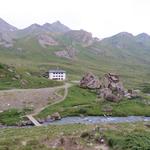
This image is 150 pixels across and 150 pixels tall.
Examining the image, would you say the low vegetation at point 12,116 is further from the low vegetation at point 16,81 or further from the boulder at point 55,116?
the low vegetation at point 16,81

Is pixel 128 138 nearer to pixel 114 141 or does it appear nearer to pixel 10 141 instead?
pixel 114 141

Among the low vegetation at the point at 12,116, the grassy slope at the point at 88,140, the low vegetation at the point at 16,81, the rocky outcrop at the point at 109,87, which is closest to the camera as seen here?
the grassy slope at the point at 88,140

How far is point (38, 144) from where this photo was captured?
56938 millimetres

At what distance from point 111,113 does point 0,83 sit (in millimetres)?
54785

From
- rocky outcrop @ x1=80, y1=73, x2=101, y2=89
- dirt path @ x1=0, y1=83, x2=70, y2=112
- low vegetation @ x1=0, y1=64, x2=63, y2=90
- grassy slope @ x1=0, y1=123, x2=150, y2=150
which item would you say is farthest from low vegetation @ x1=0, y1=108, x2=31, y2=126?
grassy slope @ x1=0, y1=123, x2=150, y2=150

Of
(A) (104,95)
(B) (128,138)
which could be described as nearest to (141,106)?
(A) (104,95)

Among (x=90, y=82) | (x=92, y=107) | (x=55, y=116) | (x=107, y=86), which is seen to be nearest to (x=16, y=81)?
(x=90, y=82)

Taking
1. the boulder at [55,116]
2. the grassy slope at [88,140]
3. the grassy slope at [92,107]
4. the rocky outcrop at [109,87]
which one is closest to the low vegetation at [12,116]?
the grassy slope at [92,107]

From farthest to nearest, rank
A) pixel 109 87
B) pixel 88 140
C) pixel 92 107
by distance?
pixel 109 87
pixel 92 107
pixel 88 140

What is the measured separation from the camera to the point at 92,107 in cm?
13225

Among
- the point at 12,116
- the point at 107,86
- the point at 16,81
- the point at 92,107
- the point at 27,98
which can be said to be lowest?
the point at 12,116

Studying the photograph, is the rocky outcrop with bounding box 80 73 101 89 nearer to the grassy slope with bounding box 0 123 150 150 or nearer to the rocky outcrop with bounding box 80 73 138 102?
the rocky outcrop with bounding box 80 73 138 102

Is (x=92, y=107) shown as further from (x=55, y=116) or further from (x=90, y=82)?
(x=90, y=82)

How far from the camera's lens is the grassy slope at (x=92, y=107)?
126894 millimetres
